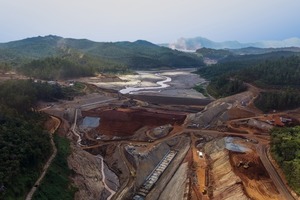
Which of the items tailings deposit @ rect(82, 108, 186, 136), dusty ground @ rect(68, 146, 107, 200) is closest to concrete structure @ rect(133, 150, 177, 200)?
dusty ground @ rect(68, 146, 107, 200)

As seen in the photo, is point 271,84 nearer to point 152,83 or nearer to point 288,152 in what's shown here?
point 152,83

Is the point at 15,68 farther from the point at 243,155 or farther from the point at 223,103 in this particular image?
the point at 243,155

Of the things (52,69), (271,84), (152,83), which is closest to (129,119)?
(271,84)

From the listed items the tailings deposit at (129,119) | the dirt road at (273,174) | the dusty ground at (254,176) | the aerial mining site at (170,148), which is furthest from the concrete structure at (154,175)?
the dirt road at (273,174)

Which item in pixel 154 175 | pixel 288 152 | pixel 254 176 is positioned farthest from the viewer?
pixel 154 175

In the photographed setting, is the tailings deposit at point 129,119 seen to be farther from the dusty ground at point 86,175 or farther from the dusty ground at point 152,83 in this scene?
the dusty ground at point 152,83

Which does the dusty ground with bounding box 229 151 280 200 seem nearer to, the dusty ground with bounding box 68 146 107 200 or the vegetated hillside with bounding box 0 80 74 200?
the dusty ground with bounding box 68 146 107 200
